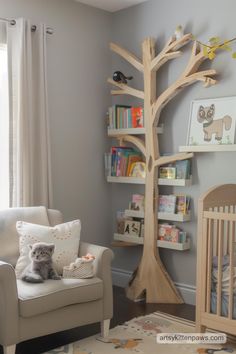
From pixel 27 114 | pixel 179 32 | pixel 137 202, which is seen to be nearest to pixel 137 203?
pixel 137 202

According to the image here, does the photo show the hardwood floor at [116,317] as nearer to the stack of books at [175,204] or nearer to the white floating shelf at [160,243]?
the white floating shelf at [160,243]

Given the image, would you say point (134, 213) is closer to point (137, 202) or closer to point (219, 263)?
point (137, 202)

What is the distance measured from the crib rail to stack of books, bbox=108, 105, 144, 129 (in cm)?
126

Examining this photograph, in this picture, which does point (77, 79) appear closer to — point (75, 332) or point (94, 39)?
point (94, 39)

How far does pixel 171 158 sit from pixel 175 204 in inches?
15.5

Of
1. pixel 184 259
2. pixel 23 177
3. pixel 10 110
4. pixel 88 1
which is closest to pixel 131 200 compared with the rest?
pixel 184 259

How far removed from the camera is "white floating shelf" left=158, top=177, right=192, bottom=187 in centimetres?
384

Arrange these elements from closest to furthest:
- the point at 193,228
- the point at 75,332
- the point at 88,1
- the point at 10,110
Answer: the point at 75,332 → the point at 10,110 → the point at 193,228 → the point at 88,1

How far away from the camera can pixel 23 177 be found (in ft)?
12.1

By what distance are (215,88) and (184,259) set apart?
58.1 inches

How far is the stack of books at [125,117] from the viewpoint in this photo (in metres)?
4.16

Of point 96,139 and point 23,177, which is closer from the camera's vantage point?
point 23,177

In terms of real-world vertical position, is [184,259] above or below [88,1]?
below

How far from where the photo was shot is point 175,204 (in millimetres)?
3945
